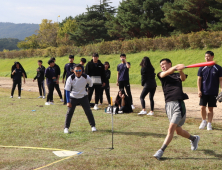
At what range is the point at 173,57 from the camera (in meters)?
27.3

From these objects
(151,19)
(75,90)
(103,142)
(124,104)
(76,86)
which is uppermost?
(151,19)

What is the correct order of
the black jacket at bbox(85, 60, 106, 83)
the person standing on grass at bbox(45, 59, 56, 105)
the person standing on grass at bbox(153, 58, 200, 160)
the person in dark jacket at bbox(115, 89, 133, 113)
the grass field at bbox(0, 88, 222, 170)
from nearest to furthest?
the grass field at bbox(0, 88, 222, 170) → the person standing on grass at bbox(153, 58, 200, 160) → the person in dark jacket at bbox(115, 89, 133, 113) → the black jacket at bbox(85, 60, 106, 83) → the person standing on grass at bbox(45, 59, 56, 105)

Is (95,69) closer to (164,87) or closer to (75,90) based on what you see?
(75,90)

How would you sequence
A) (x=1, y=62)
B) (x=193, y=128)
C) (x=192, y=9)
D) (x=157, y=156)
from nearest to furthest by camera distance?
(x=157, y=156) → (x=193, y=128) → (x=192, y=9) → (x=1, y=62)

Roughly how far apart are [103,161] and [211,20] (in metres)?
34.6

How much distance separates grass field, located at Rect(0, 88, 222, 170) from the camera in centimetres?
479

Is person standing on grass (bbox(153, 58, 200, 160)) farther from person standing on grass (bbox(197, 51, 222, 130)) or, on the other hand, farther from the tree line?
the tree line

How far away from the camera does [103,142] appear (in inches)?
249

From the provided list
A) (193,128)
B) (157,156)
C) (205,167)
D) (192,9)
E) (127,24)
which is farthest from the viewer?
(127,24)

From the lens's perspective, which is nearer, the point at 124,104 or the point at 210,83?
the point at 210,83

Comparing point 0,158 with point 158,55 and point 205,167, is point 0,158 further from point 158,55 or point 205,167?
point 158,55

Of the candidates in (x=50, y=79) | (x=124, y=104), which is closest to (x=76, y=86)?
(x=124, y=104)

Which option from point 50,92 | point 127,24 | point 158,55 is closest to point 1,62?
point 127,24

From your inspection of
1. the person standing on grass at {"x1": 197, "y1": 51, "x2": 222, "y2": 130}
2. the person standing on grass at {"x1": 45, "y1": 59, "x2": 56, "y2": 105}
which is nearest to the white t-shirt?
the person standing on grass at {"x1": 197, "y1": 51, "x2": 222, "y2": 130}
